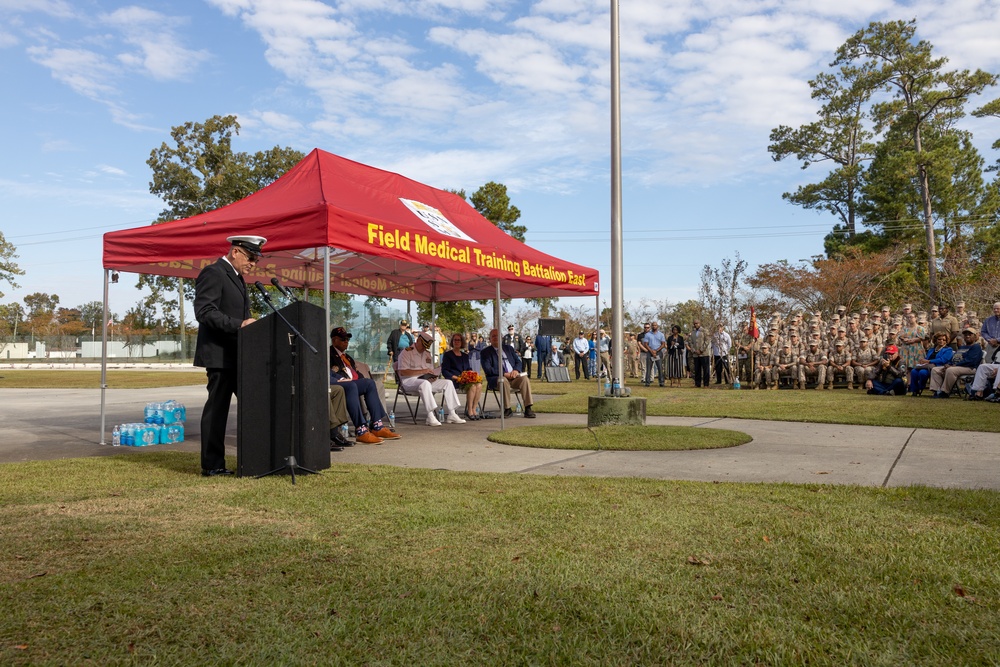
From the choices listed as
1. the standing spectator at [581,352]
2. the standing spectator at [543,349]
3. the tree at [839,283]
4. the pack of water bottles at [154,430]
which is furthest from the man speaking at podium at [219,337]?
the tree at [839,283]

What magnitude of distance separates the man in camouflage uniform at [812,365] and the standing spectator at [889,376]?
1289 millimetres

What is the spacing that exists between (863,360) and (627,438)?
12.4 m

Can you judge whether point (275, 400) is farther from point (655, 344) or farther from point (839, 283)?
point (839, 283)

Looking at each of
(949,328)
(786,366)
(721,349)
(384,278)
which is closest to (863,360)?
(786,366)

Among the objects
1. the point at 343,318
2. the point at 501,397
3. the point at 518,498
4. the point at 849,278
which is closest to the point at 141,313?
the point at 343,318

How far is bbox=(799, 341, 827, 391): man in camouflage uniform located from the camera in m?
19.2

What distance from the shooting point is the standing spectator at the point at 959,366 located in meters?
15.1

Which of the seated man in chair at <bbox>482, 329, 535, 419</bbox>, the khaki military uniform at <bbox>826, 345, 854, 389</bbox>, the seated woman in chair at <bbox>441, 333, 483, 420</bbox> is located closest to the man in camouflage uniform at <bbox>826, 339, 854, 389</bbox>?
the khaki military uniform at <bbox>826, 345, 854, 389</bbox>

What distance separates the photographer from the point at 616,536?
438 cm

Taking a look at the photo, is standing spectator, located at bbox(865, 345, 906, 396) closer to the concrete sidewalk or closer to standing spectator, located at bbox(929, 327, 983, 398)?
standing spectator, located at bbox(929, 327, 983, 398)

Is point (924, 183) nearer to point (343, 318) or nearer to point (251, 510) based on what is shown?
point (343, 318)

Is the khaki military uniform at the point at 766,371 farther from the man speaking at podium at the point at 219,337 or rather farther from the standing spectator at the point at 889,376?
the man speaking at podium at the point at 219,337

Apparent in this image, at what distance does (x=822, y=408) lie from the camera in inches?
523

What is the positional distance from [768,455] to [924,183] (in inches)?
1625
